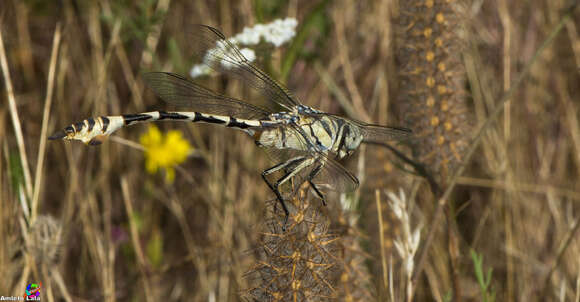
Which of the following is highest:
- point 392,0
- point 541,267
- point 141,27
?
point 392,0

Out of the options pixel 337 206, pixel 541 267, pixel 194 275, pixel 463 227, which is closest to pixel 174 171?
pixel 194 275

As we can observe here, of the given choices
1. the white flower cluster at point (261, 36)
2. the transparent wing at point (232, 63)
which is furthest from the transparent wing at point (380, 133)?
the white flower cluster at point (261, 36)

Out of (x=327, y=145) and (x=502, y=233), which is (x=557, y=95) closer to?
(x=502, y=233)

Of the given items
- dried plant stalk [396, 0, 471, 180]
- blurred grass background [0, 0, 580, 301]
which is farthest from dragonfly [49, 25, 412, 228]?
blurred grass background [0, 0, 580, 301]

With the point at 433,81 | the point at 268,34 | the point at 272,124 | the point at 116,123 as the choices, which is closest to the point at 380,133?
the point at 433,81

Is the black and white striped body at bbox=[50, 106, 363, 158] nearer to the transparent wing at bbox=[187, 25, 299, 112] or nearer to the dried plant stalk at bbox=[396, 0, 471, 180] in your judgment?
the transparent wing at bbox=[187, 25, 299, 112]

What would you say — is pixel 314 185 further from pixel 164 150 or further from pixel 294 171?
pixel 164 150

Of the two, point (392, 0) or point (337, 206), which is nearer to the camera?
point (337, 206)
